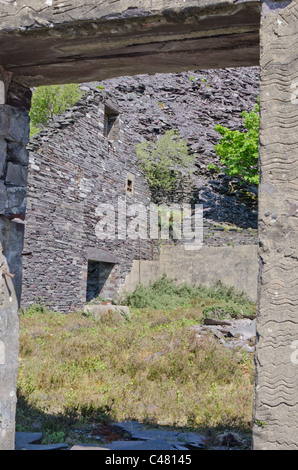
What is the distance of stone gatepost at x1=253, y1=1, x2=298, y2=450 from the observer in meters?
2.25

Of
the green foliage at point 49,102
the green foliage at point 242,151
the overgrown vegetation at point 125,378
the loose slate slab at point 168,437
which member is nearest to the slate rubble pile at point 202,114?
the green foliage at point 242,151

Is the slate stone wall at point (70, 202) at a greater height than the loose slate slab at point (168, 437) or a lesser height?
greater

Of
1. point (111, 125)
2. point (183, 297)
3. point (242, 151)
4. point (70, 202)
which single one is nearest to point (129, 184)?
point (111, 125)

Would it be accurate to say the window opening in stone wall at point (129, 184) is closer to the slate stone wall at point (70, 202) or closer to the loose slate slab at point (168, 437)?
the slate stone wall at point (70, 202)

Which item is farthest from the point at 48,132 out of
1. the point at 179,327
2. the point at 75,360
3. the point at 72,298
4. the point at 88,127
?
the point at 75,360

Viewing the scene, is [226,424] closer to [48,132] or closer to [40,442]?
[40,442]

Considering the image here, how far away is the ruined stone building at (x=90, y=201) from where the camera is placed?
12.0 meters

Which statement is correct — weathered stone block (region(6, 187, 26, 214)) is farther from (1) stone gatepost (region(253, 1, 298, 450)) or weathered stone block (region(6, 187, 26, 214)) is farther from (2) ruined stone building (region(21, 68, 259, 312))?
(2) ruined stone building (region(21, 68, 259, 312))

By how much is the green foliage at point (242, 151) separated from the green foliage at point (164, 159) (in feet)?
5.77

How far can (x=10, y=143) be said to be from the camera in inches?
147

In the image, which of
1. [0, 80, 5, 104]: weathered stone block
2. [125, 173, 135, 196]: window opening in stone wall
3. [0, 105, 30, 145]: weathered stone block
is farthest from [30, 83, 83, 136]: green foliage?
[0, 80, 5, 104]: weathered stone block

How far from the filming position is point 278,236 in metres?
2.37

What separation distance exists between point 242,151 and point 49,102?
9.09 metres

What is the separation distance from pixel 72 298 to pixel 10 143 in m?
9.48
